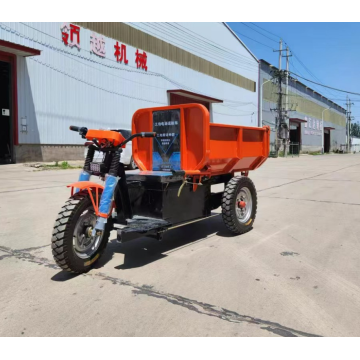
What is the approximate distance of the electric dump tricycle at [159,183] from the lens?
403 cm

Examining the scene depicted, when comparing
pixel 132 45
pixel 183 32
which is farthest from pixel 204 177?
pixel 183 32

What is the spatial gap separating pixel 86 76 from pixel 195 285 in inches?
866

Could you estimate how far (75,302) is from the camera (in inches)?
133

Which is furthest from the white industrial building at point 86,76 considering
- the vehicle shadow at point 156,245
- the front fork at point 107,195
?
the front fork at point 107,195

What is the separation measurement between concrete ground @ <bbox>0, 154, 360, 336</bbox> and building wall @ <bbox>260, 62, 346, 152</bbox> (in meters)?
48.1

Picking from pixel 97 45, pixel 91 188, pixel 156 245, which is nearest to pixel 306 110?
pixel 97 45

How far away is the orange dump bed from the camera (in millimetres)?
5117

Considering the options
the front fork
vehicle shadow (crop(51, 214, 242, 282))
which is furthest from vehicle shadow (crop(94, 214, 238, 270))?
the front fork

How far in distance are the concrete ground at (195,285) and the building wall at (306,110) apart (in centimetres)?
4810

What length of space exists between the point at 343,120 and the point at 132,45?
92.7 m

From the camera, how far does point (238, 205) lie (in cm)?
596

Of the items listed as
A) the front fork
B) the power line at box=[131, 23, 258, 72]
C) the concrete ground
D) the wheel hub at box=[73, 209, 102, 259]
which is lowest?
the concrete ground

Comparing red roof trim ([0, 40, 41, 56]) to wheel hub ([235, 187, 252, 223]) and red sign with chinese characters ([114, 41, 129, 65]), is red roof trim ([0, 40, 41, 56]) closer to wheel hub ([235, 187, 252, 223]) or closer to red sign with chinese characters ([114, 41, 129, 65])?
red sign with chinese characters ([114, 41, 129, 65])
